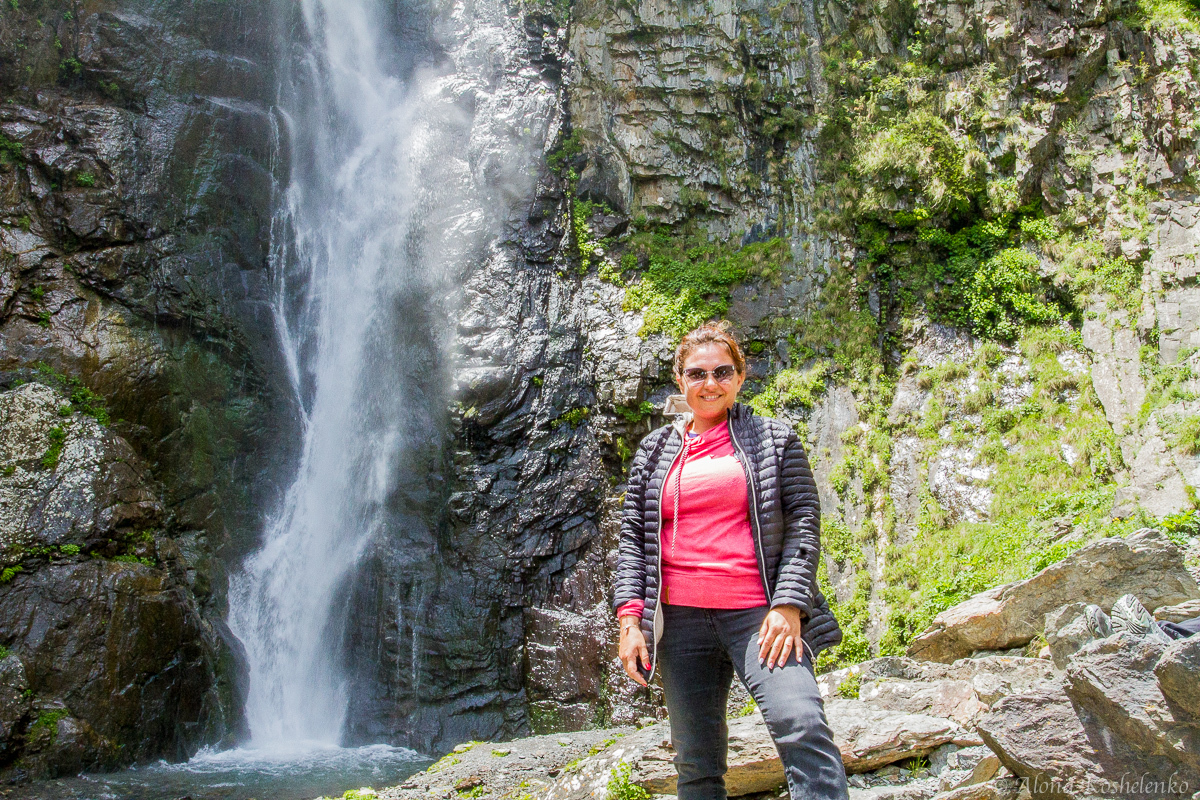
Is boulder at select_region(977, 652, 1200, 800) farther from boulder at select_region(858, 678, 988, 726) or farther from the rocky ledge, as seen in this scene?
boulder at select_region(858, 678, 988, 726)

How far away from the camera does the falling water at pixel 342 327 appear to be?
36.5 feet

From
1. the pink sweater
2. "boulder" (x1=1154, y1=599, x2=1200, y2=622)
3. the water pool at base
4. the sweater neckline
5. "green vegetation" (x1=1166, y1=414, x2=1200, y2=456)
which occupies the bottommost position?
the water pool at base

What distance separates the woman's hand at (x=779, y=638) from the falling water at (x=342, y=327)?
974cm

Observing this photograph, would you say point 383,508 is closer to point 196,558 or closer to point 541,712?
point 196,558

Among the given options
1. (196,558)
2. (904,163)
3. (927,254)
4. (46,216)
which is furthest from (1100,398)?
(46,216)

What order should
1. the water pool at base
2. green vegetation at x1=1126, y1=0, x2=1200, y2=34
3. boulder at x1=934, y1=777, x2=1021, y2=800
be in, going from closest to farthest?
1. boulder at x1=934, y1=777, x2=1021, y2=800
2. the water pool at base
3. green vegetation at x1=1126, y1=0, x2=1200, y2=34

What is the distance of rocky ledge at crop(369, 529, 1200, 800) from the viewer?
2.83 m

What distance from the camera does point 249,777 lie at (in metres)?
8.52

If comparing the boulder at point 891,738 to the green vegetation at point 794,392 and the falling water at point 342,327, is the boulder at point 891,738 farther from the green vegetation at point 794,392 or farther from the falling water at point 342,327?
the falling water at point 342,327

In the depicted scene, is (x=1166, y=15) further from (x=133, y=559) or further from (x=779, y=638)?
(x=133, y=559)

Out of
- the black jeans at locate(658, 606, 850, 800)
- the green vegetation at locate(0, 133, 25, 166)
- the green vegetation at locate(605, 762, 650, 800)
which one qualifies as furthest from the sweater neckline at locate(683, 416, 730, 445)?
the green vegetation at locate(0, 133, 25, 166)

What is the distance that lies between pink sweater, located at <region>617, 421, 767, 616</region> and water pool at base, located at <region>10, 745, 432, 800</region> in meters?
6.50

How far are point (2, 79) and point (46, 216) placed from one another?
2929mm

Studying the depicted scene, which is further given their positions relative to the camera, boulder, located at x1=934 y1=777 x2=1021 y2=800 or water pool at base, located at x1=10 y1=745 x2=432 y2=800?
water pool at base, located at x1=10 y1=745 x2=432 y2=800
